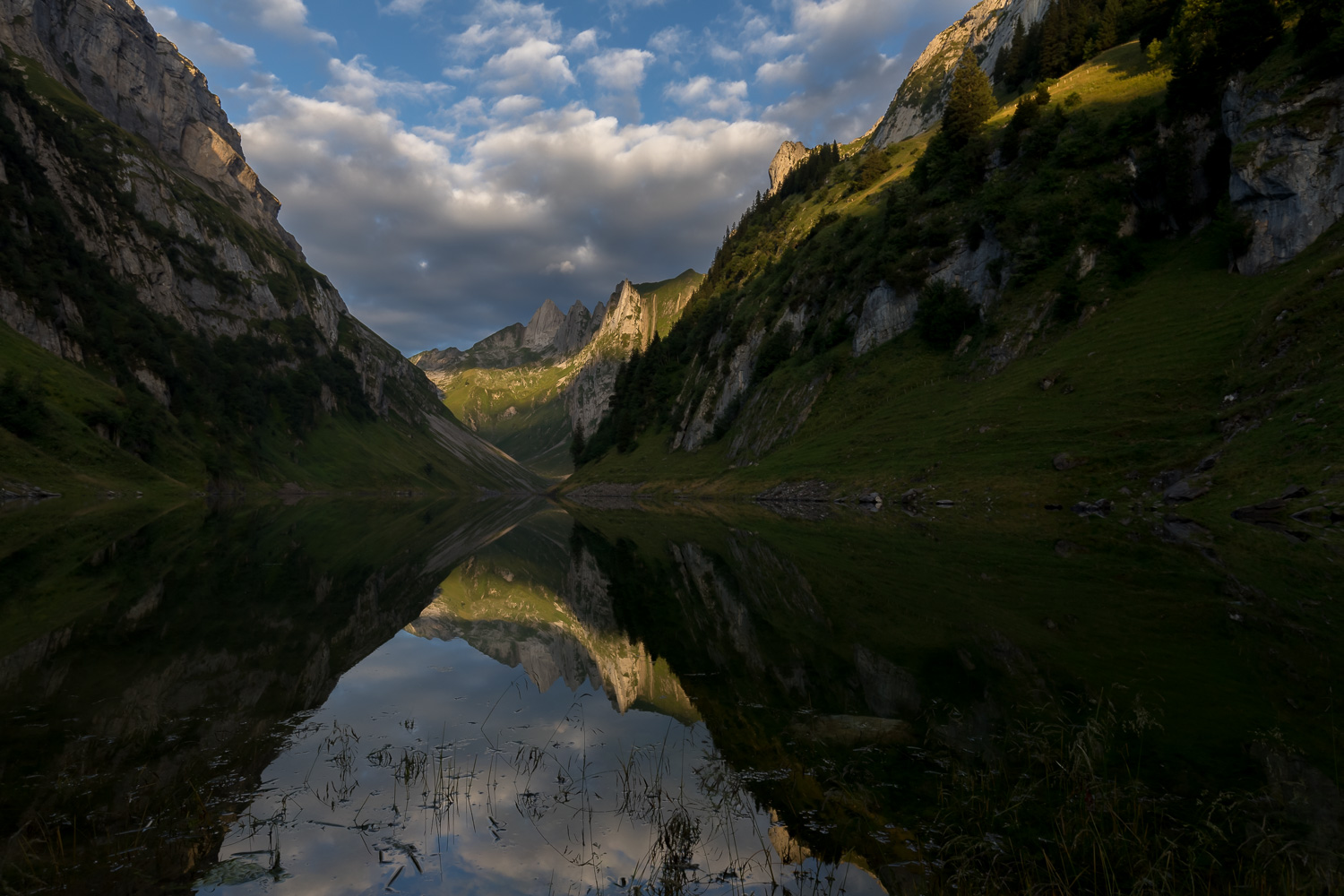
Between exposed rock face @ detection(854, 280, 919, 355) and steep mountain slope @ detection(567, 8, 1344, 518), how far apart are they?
26 centimetres

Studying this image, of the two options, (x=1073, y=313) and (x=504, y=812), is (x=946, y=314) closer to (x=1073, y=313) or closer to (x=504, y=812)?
(x=1073, y=313)

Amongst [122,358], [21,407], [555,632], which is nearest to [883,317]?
[555,632]

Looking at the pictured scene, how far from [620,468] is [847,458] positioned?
78.1m

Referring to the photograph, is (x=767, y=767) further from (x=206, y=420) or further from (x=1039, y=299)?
(x=206, y=420)

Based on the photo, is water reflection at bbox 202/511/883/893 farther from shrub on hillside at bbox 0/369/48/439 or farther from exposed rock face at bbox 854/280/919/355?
shrub on hillside at bbox 0/369/48/439

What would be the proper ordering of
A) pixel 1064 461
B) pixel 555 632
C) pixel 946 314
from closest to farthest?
pixel 555 632, pixel 1064 461, pixel 946 314

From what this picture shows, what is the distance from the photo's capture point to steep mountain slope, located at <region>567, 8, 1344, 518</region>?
42.7 meters

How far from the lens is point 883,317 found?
88.0 m

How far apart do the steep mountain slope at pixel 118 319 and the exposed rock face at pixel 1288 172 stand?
118042mm

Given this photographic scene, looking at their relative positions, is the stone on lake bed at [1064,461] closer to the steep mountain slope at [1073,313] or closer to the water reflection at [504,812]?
the steep mountain slope at [1073,313]

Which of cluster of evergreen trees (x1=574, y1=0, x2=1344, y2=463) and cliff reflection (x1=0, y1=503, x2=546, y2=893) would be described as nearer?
cliff reflection (x1=0, y1=503, x2=546, y2=893)

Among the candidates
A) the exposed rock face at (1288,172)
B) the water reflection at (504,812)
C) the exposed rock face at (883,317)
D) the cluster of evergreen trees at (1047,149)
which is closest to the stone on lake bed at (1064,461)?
the exposed rock face at (1288,172)

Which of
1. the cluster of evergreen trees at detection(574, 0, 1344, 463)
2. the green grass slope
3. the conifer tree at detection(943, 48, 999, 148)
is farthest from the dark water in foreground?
the conifer tree at detection(943, 48, 999, 148)

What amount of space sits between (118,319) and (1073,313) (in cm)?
15369
